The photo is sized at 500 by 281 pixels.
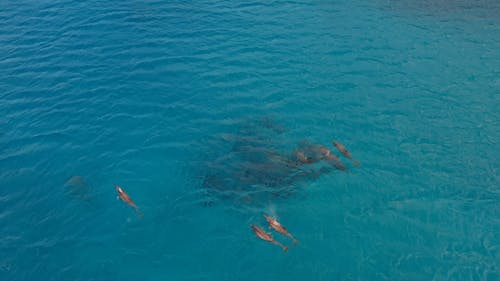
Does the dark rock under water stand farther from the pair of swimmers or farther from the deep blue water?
the pair of swimmers

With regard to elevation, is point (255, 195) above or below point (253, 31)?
below

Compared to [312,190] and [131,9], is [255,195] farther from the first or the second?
[131,9]

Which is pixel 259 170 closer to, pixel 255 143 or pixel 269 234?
pixel 255 143

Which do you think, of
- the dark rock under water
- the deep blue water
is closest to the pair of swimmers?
the deep blue water

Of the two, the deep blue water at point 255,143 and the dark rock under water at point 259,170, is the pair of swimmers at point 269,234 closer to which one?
the deep blue water at point 255,143

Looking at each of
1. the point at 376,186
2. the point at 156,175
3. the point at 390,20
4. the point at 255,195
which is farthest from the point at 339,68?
the point at 156,175

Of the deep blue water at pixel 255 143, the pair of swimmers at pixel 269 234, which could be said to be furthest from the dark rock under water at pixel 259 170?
the pair of swimmers at pixel 269 234

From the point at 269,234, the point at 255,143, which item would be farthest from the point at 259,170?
the point at 269,234

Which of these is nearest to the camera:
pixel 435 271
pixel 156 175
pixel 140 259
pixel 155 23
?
pixel 435 271

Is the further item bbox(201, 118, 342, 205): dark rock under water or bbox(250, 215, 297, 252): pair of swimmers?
bbox(201, 118, 342, 205): dark rock under water
